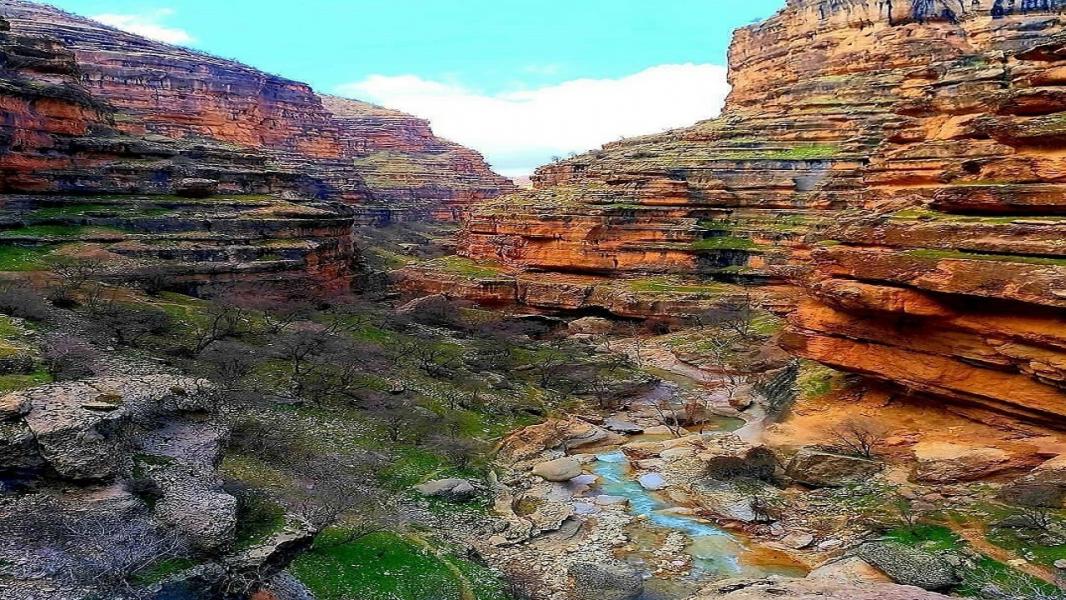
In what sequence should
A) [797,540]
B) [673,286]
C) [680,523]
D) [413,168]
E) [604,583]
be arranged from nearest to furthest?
[604,583]
[797,540]
[680,523]
[673,286]
[413,168]

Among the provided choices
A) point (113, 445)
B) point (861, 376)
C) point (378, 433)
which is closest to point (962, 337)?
point (861, 376)

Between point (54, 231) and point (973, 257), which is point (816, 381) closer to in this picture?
point (973, 257)

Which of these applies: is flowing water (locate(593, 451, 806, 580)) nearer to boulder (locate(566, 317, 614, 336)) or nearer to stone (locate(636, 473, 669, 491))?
stone (locate(636, 473, 669, 491))

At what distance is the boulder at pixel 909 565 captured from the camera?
13.8m

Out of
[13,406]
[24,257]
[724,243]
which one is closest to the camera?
[13,406]

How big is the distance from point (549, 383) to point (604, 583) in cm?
1868

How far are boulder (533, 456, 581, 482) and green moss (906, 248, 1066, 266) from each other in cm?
1134

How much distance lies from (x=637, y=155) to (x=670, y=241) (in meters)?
12.5

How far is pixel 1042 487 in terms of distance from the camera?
1605cm

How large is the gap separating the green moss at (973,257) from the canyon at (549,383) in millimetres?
102

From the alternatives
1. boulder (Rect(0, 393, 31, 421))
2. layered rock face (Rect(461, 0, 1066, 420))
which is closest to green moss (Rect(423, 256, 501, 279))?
layered rock face (Rect(461, 0, 1066, 420))

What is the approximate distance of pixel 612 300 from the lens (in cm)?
4794

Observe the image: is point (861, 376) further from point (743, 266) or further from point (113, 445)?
point (743, 266)

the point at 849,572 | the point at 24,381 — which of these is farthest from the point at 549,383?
the point at 24,381
